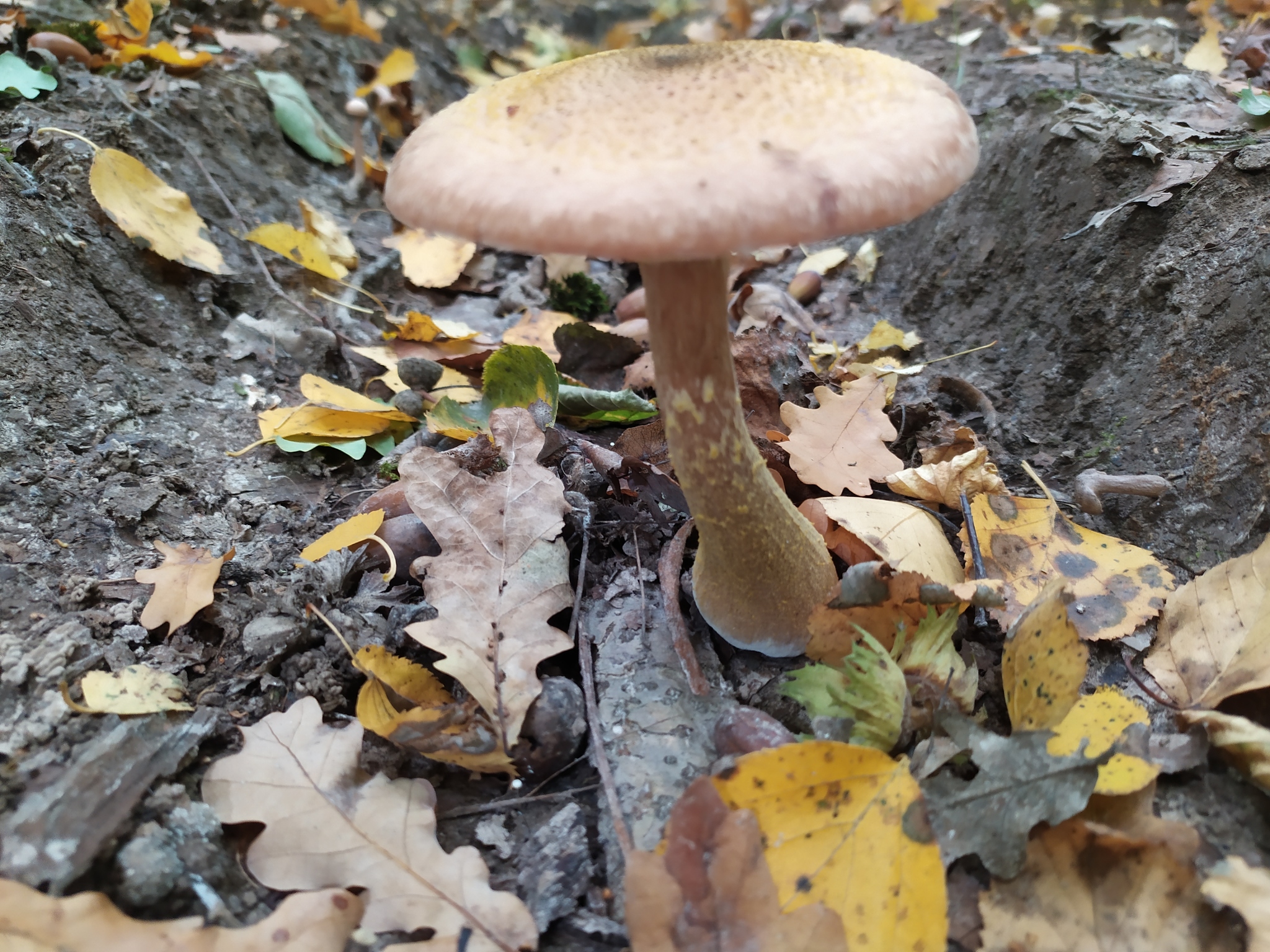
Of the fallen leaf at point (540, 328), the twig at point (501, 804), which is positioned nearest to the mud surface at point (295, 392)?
the twig at point (501, 804)

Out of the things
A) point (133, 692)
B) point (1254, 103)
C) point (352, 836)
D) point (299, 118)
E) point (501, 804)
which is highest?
point (1254, 103)

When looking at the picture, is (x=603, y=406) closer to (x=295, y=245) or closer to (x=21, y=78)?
(x=295, y=245)

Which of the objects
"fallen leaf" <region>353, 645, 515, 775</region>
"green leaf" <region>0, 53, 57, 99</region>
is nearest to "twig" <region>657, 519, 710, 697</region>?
"fallen leaf" <region>353, 645, 515, 775</region>

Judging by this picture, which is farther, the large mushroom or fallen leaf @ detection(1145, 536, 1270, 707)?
fallen leaf @ detection(1145, 536, 1270, 707)

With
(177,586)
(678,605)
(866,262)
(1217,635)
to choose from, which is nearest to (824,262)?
(866,262)

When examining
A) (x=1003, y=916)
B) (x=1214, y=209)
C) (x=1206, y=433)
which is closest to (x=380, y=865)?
(x=1003, y=916)

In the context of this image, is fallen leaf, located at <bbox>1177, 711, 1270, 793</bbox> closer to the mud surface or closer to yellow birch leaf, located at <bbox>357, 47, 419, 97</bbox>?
the mud surface
